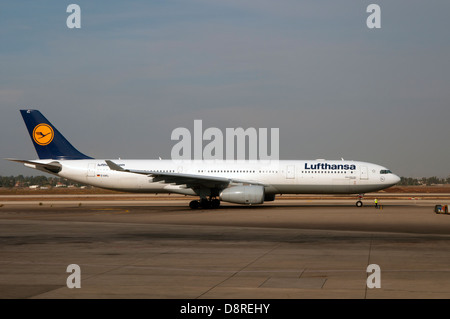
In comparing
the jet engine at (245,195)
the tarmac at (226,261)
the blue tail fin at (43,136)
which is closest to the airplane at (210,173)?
the blue tail fin at (43,136)

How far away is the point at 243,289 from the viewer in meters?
8.91

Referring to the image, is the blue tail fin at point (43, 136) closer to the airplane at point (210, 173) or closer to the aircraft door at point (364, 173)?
the airplane at point (210, 173)

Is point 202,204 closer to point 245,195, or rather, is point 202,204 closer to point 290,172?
point 245,195

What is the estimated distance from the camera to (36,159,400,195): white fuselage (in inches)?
1433

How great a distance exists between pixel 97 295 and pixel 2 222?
1727 cm

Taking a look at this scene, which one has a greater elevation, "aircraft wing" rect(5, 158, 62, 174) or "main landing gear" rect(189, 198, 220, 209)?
"aircraft wing" rect(5, 158, 62, 174)

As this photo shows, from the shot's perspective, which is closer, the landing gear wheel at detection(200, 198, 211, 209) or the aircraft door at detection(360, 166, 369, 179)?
the landing gear wheel at detection(200, 198, 211, 209)

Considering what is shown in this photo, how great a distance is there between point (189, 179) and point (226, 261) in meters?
22.0

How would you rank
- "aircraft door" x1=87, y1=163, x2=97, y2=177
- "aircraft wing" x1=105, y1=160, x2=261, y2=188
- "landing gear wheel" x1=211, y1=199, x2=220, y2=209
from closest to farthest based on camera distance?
"aircraft wing" x1=105, y1=160, x2=261, y2=188, "landing gear wheel" x1=211, y1=199, x2=220, y2=209, "aircraft door" x1=87, y1=163, x2=97, y2=177

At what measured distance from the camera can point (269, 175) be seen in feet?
120

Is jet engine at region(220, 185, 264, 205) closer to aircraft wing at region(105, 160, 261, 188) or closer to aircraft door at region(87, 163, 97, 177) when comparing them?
aircraft wing at region(105, 160, 261, 188)

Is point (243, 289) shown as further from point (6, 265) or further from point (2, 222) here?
point (2, 222)

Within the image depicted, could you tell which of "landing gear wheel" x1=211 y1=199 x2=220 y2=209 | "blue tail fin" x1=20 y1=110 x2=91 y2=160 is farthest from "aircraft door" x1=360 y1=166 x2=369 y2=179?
"blue tail fin" x1=20 y1=110 x2=91 y2=160
